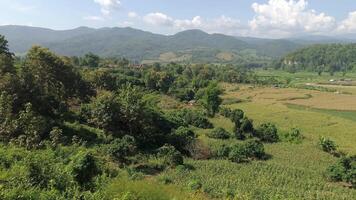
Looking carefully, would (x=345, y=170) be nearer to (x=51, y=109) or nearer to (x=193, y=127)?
(x=193, y=127)

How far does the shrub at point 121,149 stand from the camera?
2992cm

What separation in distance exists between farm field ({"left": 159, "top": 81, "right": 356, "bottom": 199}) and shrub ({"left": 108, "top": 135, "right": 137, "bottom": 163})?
11.9ft

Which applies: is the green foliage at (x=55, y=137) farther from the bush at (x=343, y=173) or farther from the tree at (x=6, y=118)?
the bush at (x=343, y=173)

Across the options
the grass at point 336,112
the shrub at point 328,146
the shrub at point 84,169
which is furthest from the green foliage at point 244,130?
the shrub at point 84,169

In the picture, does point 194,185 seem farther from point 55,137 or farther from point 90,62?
point 90,62

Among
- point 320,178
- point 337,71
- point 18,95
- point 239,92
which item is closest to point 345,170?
point 320,178

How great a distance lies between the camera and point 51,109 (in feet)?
112

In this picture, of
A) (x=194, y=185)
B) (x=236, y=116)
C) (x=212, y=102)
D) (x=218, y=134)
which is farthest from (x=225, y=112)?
(x=194, y=185)

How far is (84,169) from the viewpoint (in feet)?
62.8

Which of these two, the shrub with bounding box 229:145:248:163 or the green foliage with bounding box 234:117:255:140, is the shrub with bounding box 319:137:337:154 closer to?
the green foliage with bounding box 234:117:255:140

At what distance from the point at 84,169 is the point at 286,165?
20.0 metres

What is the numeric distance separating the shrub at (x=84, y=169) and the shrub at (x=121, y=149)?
951 centimetres

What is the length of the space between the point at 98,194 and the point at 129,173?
13.3 metres

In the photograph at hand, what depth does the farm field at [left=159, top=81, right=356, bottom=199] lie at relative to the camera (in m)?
26.5
